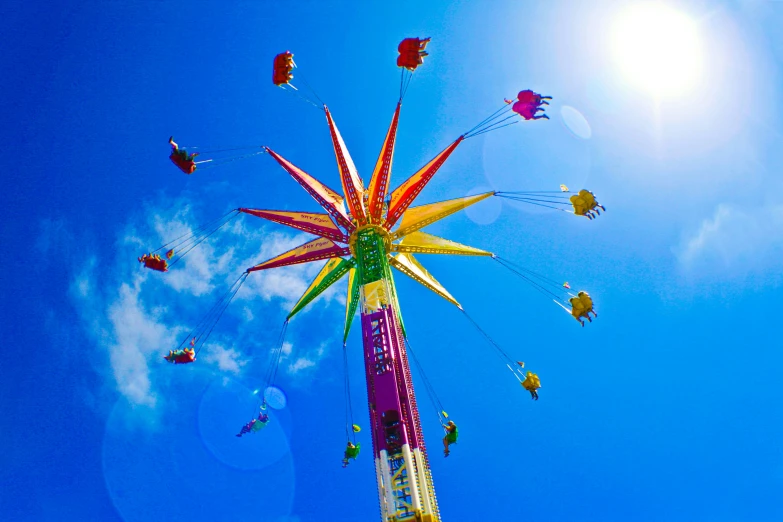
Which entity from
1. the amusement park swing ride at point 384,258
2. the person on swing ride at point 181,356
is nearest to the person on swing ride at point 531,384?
the amusement park swing ride at point 384,258

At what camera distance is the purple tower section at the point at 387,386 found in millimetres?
14695

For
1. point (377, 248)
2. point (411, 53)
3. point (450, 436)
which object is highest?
point (411, 53)

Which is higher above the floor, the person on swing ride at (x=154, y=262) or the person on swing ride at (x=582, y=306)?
the person on swing ride at (x=154, y=262)

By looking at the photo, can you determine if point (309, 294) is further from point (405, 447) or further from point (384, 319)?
point (405, 447)

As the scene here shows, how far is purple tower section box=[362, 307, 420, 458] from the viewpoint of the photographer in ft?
48.2

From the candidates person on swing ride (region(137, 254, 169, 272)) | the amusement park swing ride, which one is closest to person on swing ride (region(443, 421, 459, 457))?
the amusement park swing ride

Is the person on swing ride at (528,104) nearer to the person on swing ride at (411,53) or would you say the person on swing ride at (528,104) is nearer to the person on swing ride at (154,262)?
the person on swing ride at (411,53)

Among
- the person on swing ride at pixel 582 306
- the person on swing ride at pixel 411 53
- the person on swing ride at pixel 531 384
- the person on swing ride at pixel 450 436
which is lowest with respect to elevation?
the person on swing ride at pixel 450 436

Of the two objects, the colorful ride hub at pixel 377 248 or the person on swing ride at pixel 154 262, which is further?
the person on swing ride at pixel 154 262

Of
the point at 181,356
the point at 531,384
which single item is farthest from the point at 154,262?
the point at 531,384

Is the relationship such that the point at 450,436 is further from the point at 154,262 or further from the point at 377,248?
the point at 154,262

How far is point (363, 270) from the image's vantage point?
1884 centimetres

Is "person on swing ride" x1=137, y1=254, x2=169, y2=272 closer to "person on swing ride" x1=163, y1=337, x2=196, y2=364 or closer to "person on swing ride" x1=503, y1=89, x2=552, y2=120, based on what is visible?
"person on swing ride" x1=163, y1=337, x2=196, y2=364

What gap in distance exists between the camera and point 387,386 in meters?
15.4
